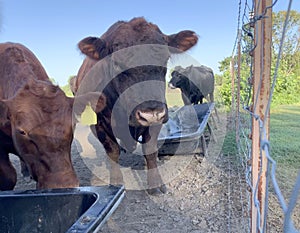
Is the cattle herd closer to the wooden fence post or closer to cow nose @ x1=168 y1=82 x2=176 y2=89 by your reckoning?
the wooden fence post

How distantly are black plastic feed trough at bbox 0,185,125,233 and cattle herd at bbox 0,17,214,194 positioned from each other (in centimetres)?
42

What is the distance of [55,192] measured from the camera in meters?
1.45

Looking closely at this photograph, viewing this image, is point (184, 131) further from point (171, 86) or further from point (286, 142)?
point (171, 86)

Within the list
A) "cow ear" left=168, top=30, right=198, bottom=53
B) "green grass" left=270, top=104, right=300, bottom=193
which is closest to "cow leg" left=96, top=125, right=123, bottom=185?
"cow ear" left=168, top=30, right=198, bottom=53

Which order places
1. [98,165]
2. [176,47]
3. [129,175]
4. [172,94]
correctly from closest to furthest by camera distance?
[176,47] < [129,175] < [98,165] < [172,94]

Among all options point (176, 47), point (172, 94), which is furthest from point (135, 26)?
point (172, 94)

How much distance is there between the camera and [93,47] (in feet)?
9.99

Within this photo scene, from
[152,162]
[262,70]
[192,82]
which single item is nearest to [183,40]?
[152,162]

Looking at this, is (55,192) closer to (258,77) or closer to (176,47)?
(258,77)

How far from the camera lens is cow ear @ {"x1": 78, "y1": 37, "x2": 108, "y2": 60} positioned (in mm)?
2996

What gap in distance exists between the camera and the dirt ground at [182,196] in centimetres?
258

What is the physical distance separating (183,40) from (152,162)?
4.36ft

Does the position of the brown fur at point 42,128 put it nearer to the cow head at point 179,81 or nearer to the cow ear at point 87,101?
the cow ear at point 87,101

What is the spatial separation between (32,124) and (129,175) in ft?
6.91
